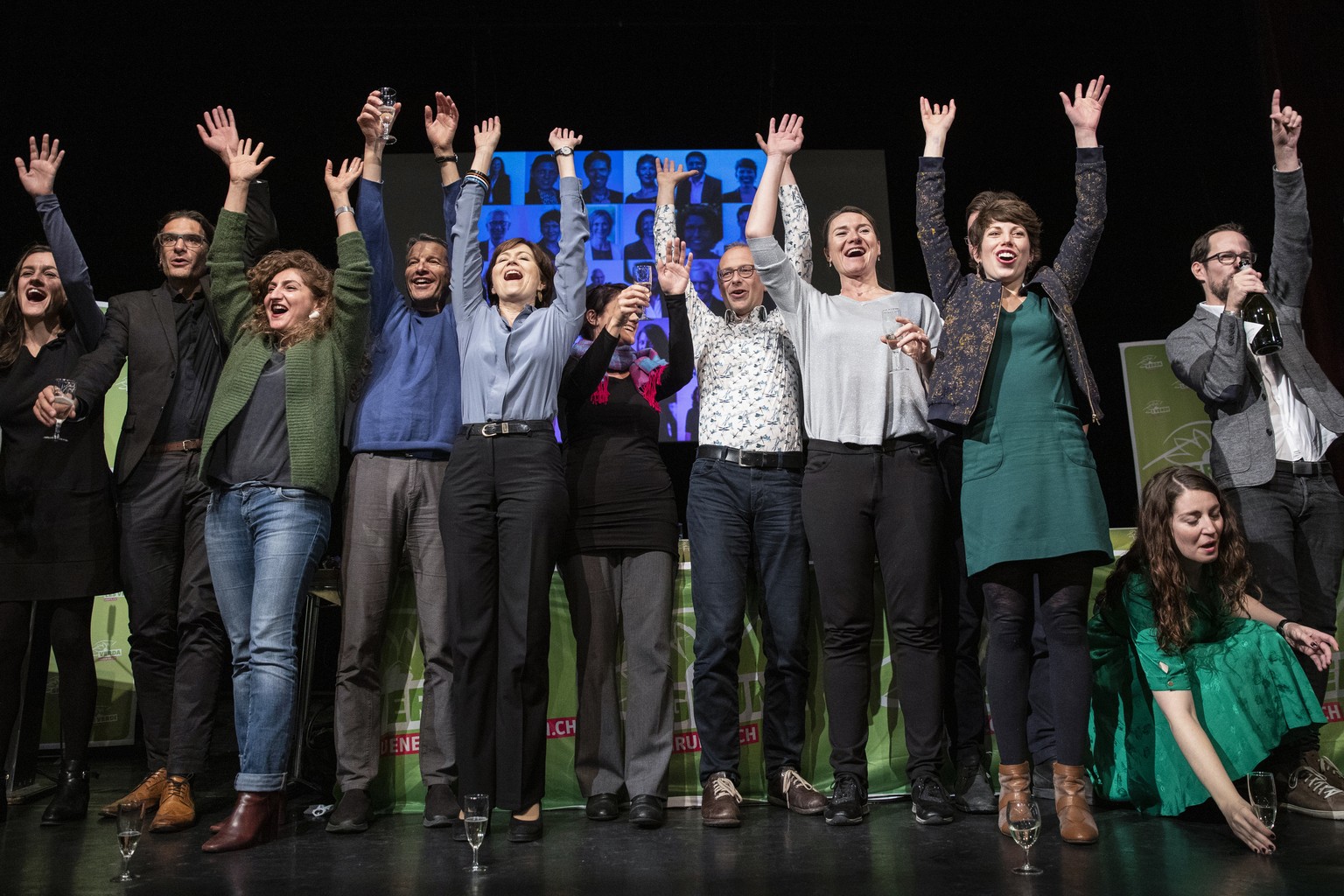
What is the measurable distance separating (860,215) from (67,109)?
13.9 ft

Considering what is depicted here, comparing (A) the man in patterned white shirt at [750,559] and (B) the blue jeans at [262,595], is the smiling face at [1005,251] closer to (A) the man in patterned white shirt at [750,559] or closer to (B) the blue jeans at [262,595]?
(A) the man in patterned white shirt at [750,559]

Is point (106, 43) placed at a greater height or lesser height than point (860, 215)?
greater

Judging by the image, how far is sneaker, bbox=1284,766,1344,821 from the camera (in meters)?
2.91

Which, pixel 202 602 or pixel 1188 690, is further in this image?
pixel 202 602

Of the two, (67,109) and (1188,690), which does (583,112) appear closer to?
(67,109)

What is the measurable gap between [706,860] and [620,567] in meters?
0.93

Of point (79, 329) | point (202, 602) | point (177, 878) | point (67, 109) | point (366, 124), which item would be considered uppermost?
point (67, 109)

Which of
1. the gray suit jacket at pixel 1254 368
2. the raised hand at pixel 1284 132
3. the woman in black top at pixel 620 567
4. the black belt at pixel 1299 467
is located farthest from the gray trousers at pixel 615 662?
the raised hand at pixel 1284 132

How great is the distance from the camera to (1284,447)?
127 inches

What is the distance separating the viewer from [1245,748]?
9.39ft

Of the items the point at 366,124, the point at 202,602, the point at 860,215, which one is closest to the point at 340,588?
the point at 202,602

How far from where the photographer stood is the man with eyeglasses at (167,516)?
309 centimetres

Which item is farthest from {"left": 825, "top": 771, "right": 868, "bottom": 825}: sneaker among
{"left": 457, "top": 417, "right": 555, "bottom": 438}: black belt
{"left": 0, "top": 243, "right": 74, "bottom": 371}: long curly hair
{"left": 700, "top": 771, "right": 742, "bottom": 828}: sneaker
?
{"left": 0, "top": 243, "right": 74, "bottom": 371}: long curly hair

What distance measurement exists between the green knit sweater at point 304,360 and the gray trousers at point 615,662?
779mm
